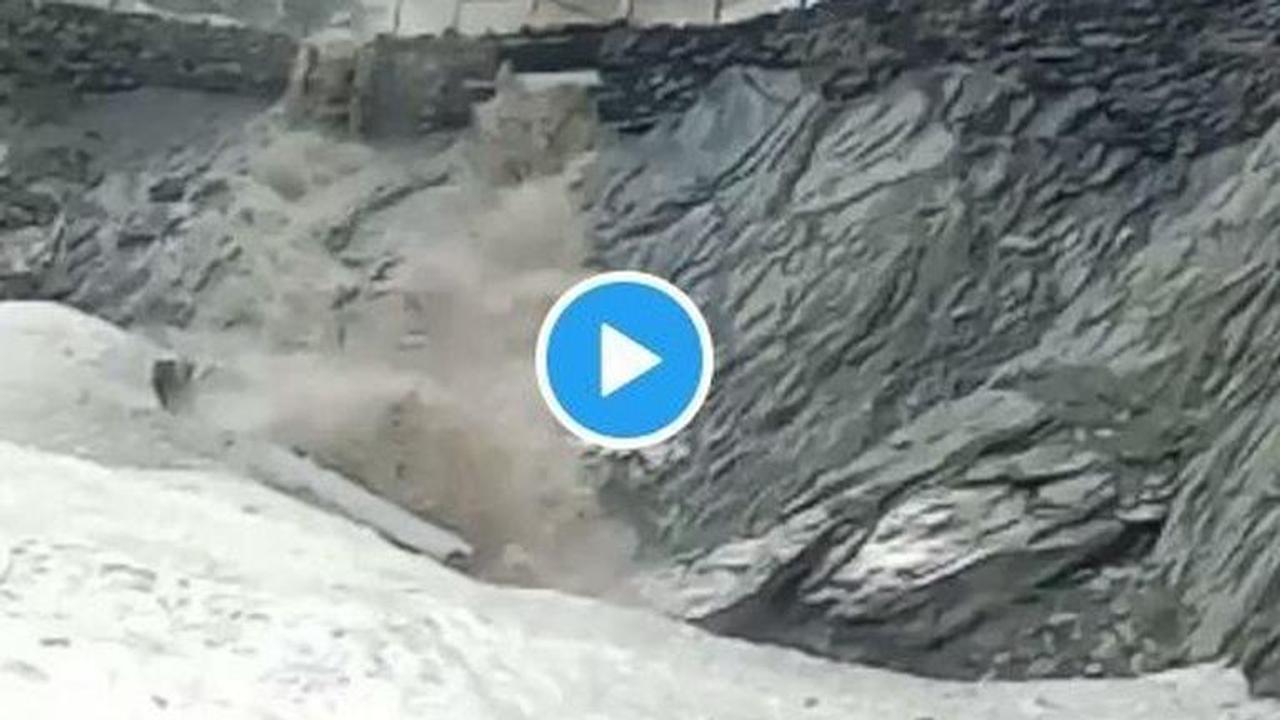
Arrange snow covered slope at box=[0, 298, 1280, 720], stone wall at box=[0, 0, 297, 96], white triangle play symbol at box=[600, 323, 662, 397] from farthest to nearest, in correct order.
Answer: stone wall at box=[0, 0, 297, 96]
white triangle play symbol at box=[600, 323, 662, 397]
snow covered slope at box=[0, 298, 1280, 720]

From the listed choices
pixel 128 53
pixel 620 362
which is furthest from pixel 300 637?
pixel 128 53

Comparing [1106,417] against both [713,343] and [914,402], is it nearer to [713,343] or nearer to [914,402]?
[914,402]

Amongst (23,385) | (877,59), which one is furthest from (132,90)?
(877,59)

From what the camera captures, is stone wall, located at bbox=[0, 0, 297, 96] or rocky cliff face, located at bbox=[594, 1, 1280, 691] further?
stone wall, located at bbox=[0, 0, 297, 96]

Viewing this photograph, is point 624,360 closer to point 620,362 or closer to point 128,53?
point 620,362

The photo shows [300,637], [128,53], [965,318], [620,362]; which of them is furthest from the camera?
[128,53]

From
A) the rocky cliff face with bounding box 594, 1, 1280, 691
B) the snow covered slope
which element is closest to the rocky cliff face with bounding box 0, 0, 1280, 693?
the rocky cliff face with bounding box 594, 1, 1280, 691

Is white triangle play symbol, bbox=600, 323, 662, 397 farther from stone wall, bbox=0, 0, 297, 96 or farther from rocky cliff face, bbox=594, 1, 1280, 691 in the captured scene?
stone wall, bbox=0, 0, 297, 96
